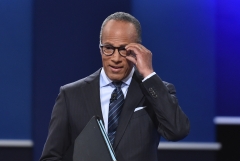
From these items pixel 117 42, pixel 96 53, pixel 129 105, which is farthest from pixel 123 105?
pixel 96 53

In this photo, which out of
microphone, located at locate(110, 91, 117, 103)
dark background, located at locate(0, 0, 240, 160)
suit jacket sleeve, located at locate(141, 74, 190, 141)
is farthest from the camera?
dark background, located at locate(0, 0, 240, 160)

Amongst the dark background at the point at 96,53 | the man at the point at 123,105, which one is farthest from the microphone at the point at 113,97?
the dark background at the point at 96,53

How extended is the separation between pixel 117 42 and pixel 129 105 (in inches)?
10.3

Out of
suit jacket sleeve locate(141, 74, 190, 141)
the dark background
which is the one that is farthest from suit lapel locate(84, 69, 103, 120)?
the dark background

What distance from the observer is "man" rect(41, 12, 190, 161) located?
2.05 meters

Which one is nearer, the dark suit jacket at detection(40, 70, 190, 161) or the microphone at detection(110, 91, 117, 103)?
the dark suit jacket at detection(40, 70, 190, 161)

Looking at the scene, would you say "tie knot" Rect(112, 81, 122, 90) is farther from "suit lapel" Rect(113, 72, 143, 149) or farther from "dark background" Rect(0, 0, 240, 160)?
"dark background" Rect(0, 0, 240, 160)

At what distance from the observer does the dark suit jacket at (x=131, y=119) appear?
204cm

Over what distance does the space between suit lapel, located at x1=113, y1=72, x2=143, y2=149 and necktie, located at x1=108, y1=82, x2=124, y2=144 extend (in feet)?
0.07

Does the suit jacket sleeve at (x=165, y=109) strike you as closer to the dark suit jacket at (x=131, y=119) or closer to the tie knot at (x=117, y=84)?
the dark suit jacket at (x=131, y=119)

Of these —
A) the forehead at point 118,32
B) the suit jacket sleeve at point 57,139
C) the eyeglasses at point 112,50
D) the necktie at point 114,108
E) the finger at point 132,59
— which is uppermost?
the forehead at point 118,32

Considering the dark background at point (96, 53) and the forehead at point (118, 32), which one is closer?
the forehead at point (118, 32)

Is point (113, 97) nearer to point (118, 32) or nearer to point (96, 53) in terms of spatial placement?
point (118, 32)

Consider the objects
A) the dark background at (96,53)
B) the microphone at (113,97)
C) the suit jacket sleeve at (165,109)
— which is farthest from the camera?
the dark background at (96,53)
